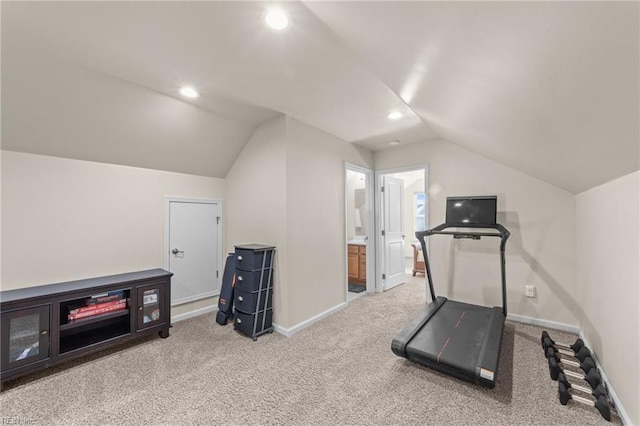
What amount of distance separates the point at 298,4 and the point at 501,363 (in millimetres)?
3217

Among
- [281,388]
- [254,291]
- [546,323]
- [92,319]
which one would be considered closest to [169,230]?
[92,319]

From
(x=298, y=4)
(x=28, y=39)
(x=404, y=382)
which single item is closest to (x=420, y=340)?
(x=404, y=382)

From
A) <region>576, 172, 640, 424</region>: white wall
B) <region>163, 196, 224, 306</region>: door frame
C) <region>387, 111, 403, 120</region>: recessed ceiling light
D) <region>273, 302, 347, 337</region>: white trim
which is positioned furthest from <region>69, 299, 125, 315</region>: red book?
<region>576, 172, 640, 424</region>: white wall

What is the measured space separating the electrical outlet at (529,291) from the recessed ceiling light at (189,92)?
14.4ft

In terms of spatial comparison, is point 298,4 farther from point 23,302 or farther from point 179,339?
point 179,339

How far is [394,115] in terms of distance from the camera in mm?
3059

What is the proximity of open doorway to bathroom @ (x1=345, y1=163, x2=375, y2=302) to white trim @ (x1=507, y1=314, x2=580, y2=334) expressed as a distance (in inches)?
81.2

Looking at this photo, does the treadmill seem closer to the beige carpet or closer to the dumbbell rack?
the beige carpet

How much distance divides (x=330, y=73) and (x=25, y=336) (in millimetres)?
3345

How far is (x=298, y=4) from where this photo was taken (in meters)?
1.41

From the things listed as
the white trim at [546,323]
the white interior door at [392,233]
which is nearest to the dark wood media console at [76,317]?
the white interior door at [392,233]

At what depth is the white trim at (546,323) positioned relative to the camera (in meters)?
3.04

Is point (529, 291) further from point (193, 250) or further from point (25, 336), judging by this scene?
point (25, 336)

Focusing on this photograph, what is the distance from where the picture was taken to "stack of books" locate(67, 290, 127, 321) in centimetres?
253
